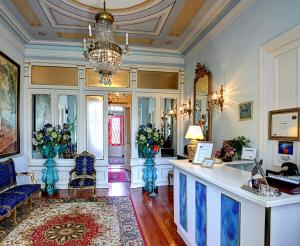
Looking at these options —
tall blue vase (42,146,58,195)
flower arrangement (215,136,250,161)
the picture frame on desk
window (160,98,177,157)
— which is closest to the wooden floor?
tall blue vase (42,146,58,195)

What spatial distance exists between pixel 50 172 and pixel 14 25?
3.41 meters

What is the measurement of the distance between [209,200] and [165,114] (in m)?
4.42

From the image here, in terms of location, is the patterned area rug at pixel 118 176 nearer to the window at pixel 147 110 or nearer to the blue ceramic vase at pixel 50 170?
the blue ceramic vase at pixel 50 170

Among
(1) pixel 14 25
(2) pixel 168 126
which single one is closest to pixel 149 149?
(2) pixel 168 126

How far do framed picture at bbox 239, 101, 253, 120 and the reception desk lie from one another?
4.32 feet

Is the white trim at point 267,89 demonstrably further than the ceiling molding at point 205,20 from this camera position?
No

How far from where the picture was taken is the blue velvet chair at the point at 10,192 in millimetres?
3598

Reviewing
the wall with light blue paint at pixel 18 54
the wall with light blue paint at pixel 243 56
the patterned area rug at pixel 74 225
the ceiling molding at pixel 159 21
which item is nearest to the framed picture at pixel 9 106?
the wall with light blue paint at pixel 18 54

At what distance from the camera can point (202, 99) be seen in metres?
5.38

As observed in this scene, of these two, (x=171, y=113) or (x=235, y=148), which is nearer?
(x=235, y=148)

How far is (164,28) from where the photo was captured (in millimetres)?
5285

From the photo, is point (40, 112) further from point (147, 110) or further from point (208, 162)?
point (208, 162)

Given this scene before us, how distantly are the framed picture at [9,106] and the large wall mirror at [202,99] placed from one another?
4.16m

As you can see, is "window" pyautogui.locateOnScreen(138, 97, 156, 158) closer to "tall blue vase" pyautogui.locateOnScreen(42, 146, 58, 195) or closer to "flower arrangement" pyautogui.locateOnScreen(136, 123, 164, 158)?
"flower arrangement" pyautogui.locateOnScreen(136, 123, 164, 158)
